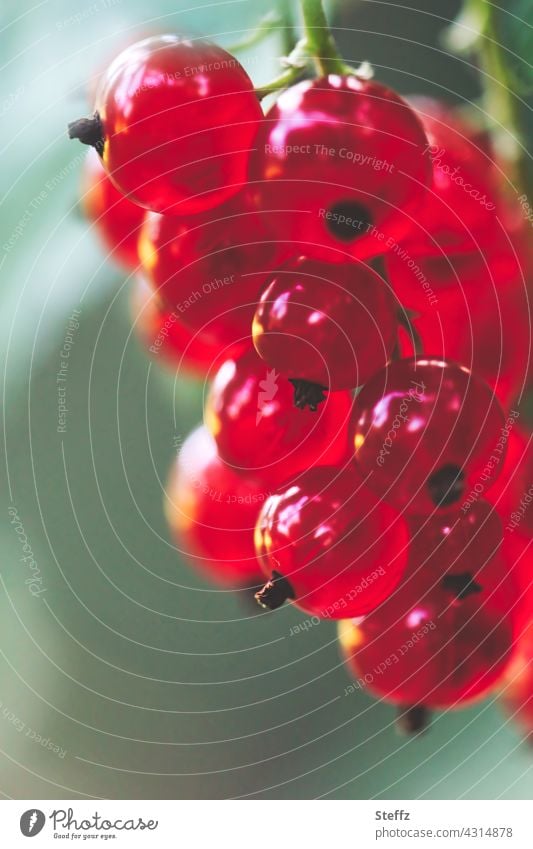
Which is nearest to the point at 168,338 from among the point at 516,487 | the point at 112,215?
the point at 112,215

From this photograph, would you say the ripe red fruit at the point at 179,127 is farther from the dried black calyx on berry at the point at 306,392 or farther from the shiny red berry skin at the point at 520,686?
the shiny red berry skin at the point at 520,686

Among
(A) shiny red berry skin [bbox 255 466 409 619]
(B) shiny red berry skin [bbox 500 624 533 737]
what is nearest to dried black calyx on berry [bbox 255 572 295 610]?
(A) shiny red berry skin [bbox 255 466 409 619]

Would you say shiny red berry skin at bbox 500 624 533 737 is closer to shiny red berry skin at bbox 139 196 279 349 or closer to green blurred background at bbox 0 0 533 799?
green blurred background at bbox 0 0 533 799

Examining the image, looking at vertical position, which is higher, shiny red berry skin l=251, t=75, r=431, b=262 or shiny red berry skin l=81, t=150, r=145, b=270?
shiny red berry skin l=81, t=150, r=145, b=270

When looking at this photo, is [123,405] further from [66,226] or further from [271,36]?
[271,36]

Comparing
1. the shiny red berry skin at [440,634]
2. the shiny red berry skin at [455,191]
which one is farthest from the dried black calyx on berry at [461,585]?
the shiny red berry skin at [455,191]

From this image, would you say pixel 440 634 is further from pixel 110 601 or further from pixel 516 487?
pixel 110 601
